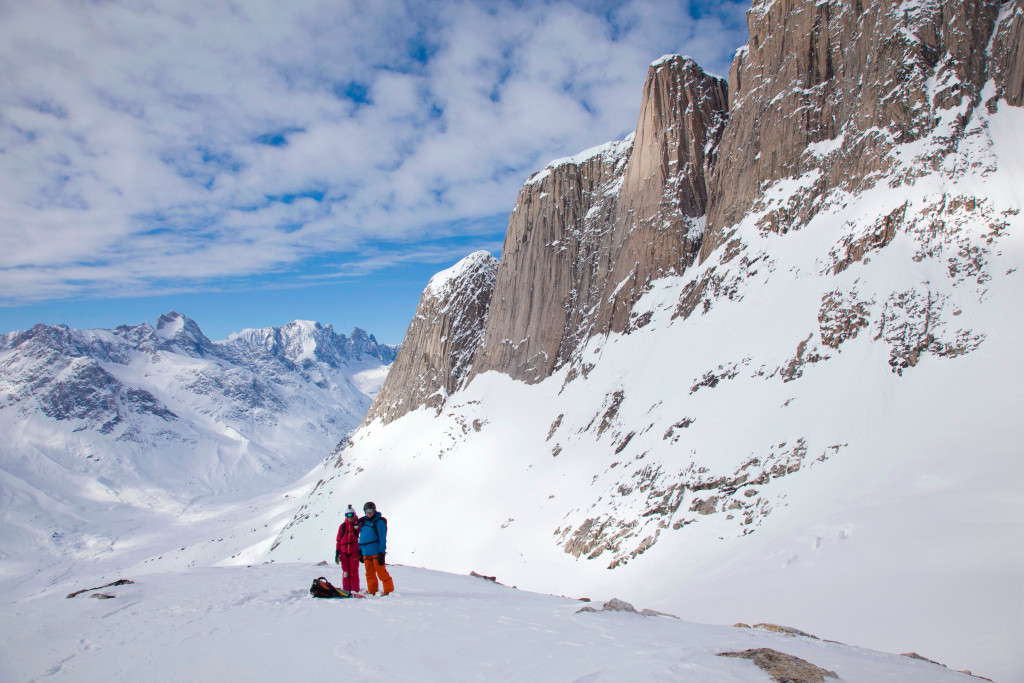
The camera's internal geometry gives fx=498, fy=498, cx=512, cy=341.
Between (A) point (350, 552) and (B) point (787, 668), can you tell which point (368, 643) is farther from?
(B) point (787, 668)

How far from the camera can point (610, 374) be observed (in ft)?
134

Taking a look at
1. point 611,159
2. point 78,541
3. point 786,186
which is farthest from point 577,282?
point 78,541

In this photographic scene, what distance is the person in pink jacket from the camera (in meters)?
11.0

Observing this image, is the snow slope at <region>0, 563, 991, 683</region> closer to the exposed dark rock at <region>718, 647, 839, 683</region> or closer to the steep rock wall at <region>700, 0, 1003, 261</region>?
the exposed dark rock at <region>718, 647, 839, 683</region>

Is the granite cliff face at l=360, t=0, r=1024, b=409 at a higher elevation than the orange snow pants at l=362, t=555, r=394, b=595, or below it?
higher

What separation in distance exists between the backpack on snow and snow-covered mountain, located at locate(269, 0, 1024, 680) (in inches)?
424

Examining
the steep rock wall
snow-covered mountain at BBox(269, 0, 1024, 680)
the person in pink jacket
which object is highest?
the steep rock wall

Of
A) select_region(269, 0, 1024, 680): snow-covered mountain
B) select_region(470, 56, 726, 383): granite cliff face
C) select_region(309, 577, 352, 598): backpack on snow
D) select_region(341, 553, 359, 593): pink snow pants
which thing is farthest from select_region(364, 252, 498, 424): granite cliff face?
select_region(309, 577, 352, 598): backpack on snow

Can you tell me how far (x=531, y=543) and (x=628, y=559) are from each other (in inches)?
385

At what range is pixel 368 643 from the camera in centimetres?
665

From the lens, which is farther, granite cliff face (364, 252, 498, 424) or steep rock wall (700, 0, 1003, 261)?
granite cliff face (364, 252, 498, 424)

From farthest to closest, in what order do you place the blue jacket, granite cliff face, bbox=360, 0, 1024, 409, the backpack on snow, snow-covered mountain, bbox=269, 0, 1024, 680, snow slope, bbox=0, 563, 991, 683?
granite cliff face, bbox=360, 0, 1024, 409 < snow-covered mountain, bbox=269, 0, 1024, 680 < the blue jacket < the backpack on snow < snow slope, bbox=0, 563, 991, 683

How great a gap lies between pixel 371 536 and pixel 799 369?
74.9ft

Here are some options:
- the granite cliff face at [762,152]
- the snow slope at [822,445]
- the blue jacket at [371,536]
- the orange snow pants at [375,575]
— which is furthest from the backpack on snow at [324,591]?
the granite cliff face at [762,152]
